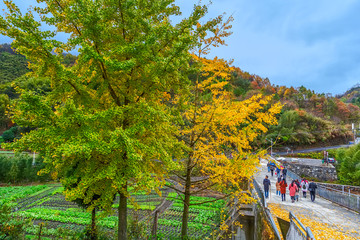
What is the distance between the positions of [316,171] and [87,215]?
30.5 meters

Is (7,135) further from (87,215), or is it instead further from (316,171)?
(316,171)

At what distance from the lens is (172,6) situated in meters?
7.57

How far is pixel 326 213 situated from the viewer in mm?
10734

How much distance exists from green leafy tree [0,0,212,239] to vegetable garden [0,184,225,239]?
18.0 feet

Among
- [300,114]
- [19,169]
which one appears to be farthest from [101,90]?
[300,114]

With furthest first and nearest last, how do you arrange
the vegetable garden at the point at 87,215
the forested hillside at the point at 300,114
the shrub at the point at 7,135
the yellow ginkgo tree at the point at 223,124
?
1. the shrub at the point at 7,135
2. the forested hillside at the point at 300,114
3. the vegetable garden at the point at 87,215
4. the yellow ginkgo tree at the point at 223,124

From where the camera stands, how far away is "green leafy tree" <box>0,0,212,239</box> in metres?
5.00

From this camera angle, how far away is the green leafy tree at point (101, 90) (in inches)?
197

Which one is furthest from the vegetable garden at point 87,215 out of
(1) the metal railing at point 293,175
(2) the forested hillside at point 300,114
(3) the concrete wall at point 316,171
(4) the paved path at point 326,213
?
(2) the forested hillside at point 300,114

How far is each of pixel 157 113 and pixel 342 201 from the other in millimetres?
13024

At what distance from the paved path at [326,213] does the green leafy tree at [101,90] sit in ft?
15.1

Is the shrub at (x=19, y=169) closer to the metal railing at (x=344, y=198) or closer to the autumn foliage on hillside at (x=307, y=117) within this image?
the metal railing at (x=344, y=198)

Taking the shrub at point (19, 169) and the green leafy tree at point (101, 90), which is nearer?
the green leafy tree at point (101, 90)

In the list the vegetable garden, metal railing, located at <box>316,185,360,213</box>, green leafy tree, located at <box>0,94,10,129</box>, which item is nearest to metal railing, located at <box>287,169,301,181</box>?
metal railing, located at <box>316,185,360,213</box>
